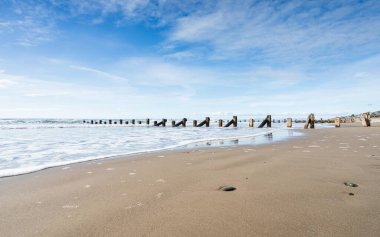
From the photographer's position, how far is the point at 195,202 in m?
2.68

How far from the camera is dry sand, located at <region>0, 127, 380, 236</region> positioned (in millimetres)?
2025

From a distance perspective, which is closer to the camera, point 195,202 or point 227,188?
point 195,202

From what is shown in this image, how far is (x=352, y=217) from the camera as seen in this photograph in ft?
7.09

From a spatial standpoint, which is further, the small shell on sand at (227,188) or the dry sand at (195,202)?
the small shell on sand at (227,188)

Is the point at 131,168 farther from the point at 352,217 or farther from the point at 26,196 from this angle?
the point at 352,217

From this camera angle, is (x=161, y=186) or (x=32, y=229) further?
(x=161, y=186)

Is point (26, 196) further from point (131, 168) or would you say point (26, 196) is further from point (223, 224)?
point (223, 224)

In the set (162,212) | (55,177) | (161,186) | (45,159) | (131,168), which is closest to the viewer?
(162,212)

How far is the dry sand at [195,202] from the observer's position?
2.03 meters

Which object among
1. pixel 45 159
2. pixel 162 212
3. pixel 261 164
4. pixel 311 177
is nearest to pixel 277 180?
pixel 311 177

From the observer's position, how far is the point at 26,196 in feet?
10.1

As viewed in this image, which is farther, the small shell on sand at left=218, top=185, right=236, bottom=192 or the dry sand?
the small shell on sand at left=218, top=185, right=236, bottom=192

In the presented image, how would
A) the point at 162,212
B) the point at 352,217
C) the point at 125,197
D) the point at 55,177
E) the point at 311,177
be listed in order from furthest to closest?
the point at 55,177
the point at 311,177
the point at 125,197
the point at 162,212
the point at 352,217

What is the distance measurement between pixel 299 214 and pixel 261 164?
2656 millimetres
